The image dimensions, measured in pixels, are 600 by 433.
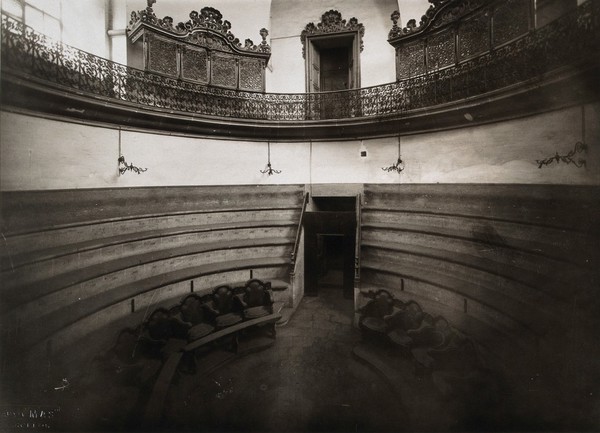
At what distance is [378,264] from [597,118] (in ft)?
14.9

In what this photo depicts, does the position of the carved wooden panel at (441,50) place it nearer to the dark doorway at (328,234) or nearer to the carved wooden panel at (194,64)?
the dark doorway at (328,234)

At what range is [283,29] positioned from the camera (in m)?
9.84

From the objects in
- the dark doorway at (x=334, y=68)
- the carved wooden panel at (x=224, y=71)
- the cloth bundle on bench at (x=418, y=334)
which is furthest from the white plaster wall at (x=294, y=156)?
the cloth bundle on bench at (x=418, y=334)

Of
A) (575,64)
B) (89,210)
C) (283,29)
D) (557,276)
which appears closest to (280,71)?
(283,29)

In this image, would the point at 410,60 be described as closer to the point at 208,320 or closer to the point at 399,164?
the point at 399,164

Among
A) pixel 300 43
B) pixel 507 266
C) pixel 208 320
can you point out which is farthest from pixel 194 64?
pixel 507 266

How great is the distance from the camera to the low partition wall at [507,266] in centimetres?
338

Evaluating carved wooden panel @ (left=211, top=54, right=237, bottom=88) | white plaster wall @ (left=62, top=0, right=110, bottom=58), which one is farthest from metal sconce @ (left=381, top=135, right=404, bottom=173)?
white plaster wall @ (left=62, top=0, right=110, bottom=58)

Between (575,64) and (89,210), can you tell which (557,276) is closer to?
(575,64)

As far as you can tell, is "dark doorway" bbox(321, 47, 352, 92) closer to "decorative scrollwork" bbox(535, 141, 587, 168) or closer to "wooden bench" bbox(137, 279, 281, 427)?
"decorative scrollwork" bbox(535, 141, 587, 168)

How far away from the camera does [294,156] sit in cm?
939

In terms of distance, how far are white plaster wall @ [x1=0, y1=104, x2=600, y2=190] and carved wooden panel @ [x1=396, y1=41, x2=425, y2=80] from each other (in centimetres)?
175

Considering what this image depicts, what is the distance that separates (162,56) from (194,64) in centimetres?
84

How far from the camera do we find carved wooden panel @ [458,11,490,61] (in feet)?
21.2
